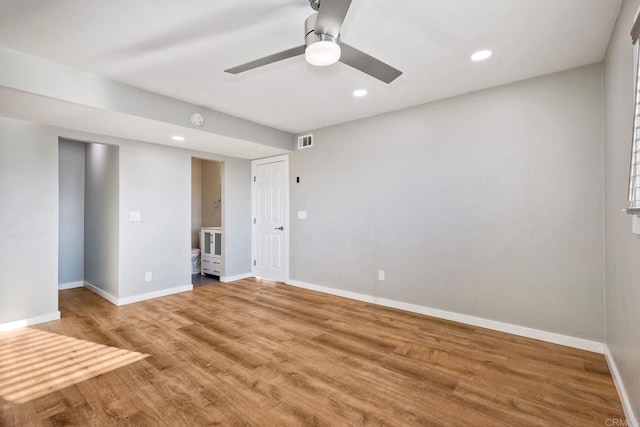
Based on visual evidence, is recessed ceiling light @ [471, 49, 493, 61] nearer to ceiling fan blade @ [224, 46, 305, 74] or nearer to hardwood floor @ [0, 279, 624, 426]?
ceiling fan blade @ [224, 46, 305, 74]

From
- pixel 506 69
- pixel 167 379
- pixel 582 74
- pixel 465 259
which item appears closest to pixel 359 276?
pixel 465 259

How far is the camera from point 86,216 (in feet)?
16.2

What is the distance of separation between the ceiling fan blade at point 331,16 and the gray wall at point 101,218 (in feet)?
11.9

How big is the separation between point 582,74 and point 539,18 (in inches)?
41.4

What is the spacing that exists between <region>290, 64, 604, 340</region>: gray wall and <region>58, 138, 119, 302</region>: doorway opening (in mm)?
3170

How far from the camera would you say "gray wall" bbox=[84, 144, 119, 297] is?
4043 millimetres

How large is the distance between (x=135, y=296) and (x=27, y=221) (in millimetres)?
1503

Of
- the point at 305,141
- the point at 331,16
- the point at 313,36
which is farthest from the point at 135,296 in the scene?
the point at 331,16

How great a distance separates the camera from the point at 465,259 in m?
3.23

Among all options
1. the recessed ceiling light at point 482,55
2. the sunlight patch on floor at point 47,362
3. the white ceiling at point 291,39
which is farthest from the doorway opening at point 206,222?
the recessed ceiling light at point 482,55

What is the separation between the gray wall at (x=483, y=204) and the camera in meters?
2.62

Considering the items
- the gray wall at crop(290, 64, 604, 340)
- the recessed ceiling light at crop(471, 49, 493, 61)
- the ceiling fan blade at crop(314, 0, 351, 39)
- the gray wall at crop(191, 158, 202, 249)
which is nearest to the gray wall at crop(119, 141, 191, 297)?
the gray wall at crop(191, 158, 202, 249)

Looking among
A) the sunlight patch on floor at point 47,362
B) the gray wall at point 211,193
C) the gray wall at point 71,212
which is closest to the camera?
the sunlight patch on floor at point 47,362

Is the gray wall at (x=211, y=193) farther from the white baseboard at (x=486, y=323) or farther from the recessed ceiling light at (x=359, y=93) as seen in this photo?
the recessed ceiling light at (x=359, y=93)
